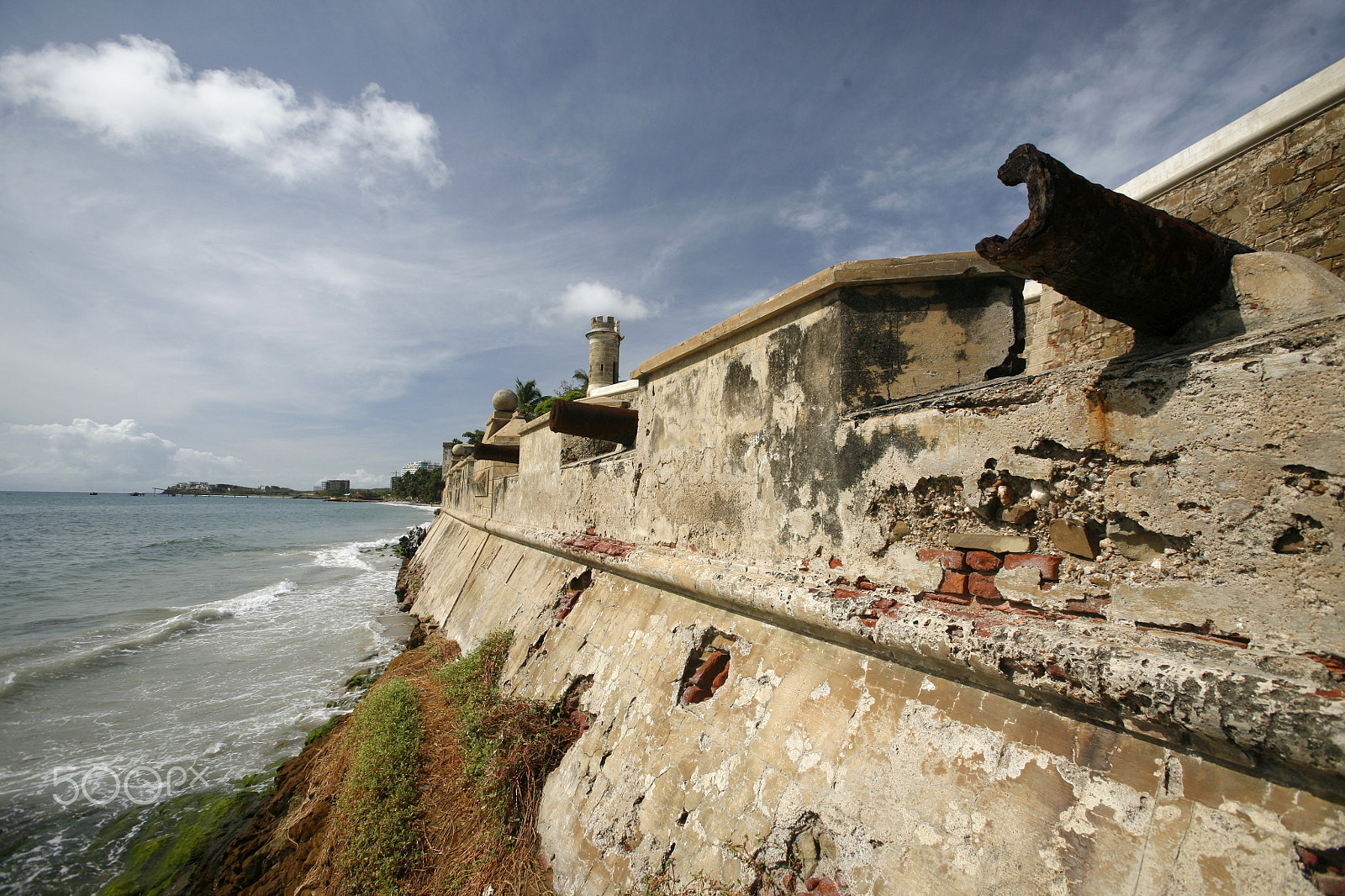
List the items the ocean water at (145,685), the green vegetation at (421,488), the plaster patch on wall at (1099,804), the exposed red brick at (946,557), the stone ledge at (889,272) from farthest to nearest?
the green vegetation at (421,488) → the ocean water at (145,685) → the stone ledge at (889,272) → the exposed red brick at (946,557) → the plaster patch on wall at (1099,804)

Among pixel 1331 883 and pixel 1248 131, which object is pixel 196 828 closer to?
pixel 1331 883

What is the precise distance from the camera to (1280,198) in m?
3.44

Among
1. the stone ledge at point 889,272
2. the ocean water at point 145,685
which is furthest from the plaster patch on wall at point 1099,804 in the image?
the ocean water at point 145,685

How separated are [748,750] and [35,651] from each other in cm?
1286

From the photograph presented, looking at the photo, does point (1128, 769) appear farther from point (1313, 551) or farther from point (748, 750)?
point (748, 750)

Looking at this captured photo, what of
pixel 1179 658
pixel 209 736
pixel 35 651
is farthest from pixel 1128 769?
pixel 35 651

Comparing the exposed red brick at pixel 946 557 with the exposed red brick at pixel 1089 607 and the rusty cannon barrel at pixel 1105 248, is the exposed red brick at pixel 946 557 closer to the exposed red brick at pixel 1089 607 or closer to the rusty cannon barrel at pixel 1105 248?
the exposed red brick at pixel 1089 607

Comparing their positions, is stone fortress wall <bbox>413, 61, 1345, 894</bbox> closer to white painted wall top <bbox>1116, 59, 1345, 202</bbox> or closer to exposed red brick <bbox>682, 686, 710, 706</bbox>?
exposed red brick <bbox>682, 686, 710, 706</bbox>

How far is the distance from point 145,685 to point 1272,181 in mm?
12534

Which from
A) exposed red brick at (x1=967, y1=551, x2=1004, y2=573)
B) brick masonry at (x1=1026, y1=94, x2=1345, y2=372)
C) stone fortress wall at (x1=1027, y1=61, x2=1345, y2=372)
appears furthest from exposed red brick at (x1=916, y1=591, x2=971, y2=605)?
stone fortress wall at (x1=1027, y1=61, x2=1345, y2=372)

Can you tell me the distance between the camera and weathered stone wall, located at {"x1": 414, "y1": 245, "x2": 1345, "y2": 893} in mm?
1295

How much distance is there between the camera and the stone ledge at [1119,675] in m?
1.17

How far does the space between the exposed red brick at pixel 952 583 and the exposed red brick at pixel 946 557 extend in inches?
0.8

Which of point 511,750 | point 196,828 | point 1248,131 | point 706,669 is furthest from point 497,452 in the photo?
point 1248,131
